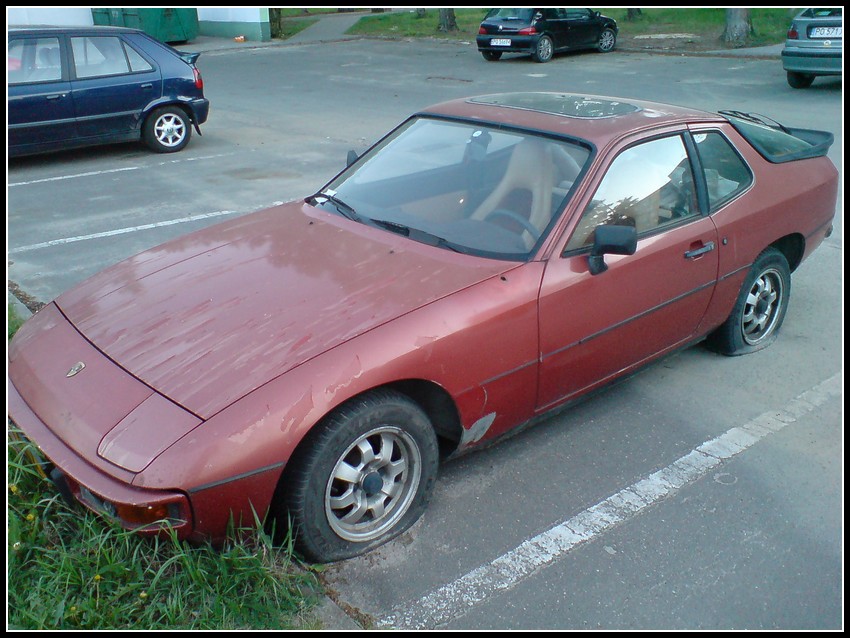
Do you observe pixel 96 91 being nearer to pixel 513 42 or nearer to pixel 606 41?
pixel 513 42

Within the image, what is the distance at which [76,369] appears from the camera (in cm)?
301

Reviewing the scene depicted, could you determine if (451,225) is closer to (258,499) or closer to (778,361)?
(258,499)

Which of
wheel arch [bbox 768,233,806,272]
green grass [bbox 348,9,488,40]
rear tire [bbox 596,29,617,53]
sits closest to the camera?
wheel arch [bbox 768,233,806,272]

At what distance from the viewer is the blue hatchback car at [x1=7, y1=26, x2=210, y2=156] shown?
923cm

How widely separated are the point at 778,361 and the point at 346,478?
2.99 m

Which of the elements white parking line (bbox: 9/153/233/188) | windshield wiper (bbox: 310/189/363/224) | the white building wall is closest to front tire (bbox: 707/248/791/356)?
windshield wiper (bbox: 310/189/363/224)

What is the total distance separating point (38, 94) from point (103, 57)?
97cm

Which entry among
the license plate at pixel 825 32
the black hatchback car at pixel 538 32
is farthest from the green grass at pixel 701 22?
the license plate at pixel 825 32

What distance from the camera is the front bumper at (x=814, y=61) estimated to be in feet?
44.5

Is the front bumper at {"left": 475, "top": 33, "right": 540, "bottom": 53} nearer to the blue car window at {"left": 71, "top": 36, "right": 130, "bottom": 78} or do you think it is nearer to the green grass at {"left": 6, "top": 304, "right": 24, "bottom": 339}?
the blue car window at {"left": 71, "top": 36, "right": 130, "bottom": 78}

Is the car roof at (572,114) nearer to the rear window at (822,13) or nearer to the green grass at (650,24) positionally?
the rear window at (822,13)

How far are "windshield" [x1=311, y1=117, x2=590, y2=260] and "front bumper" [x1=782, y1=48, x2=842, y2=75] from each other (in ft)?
39.1

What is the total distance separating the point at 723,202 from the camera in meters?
4.26

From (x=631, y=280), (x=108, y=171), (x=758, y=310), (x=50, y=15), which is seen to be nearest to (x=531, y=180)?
(x=631, y=280)
